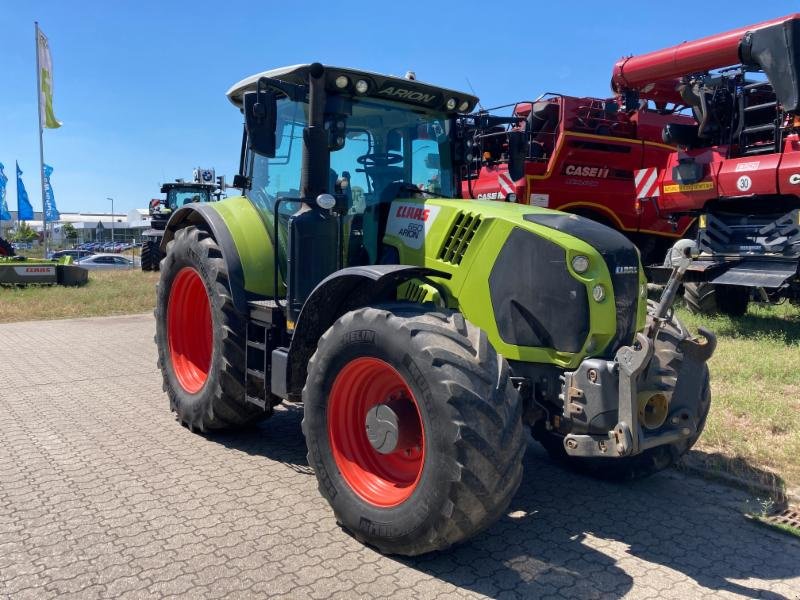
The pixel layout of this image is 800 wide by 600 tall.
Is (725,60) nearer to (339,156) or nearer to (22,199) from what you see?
(339,156)

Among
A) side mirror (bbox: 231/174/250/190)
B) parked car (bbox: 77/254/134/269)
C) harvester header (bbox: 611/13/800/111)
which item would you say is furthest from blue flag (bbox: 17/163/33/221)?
side mirror (bbox: 231/174/250/190)

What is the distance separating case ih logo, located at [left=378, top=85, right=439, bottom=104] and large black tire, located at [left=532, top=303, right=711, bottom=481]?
6.53 feet

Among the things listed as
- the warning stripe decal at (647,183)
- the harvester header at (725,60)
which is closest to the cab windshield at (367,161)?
the harvester header at (725,60)

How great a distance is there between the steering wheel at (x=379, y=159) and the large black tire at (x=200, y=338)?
1217 mm

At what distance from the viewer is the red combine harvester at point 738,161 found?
784cm

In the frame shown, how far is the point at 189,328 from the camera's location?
5742 mm

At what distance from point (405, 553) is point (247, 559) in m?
0.76

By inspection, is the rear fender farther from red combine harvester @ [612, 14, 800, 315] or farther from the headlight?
red combine harvester @ [612, 14, 800, 315]

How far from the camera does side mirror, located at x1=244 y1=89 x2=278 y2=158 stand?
394cm

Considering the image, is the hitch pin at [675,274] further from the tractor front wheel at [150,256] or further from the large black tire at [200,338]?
the tractor front wheel at [150,256]

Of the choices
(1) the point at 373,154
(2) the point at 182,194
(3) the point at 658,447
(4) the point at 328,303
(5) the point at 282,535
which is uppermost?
(2) the point at 182,194

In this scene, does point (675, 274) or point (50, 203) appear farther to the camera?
point (50, 203)

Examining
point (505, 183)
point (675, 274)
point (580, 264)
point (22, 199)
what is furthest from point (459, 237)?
point (22, 199)

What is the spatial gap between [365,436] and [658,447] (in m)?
1.77
